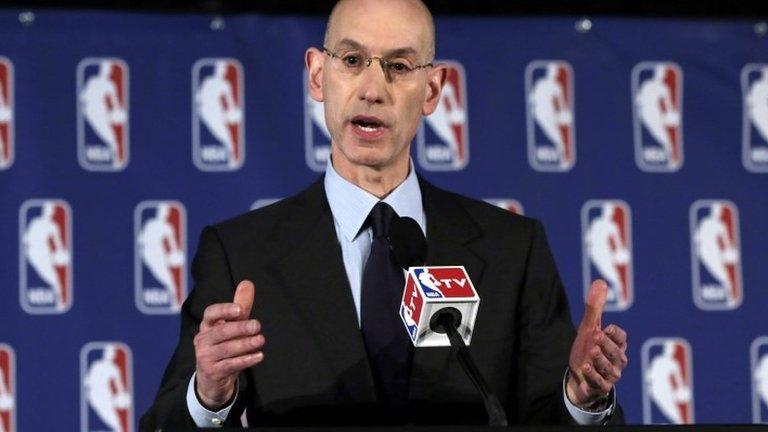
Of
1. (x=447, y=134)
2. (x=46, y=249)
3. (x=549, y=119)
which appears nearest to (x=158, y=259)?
(x=46, y=249)

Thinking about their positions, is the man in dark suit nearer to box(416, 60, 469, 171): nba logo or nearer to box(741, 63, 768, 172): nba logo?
box(416, 60, 469, 171): nba logo

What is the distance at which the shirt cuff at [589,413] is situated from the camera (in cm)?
189

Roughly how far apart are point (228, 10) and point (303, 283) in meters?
1.42

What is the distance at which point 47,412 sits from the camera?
10.0 ft

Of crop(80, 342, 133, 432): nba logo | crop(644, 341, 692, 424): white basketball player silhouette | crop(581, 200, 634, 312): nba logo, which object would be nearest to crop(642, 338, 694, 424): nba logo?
crop(644, 341, 692, 424): white basketball player silhouette

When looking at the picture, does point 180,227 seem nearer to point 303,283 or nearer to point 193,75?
point 193,75

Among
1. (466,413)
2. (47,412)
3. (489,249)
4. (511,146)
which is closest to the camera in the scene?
(466,413)

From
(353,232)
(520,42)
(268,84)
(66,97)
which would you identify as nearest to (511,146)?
(520,42)

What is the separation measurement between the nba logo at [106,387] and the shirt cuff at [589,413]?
4.75ft

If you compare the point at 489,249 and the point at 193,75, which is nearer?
the point at 489,249

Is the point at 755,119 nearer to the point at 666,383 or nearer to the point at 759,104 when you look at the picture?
the point at 759,104

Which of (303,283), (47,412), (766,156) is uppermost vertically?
(766,156)

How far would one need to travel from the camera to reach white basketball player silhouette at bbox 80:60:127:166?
315 centimetres

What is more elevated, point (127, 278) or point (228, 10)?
point (228, 10)
